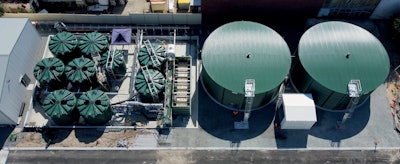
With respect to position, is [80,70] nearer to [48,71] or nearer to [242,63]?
[48,71]

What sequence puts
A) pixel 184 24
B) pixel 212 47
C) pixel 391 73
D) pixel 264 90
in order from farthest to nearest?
pixel 184 24
pixel 391 73
pixel 212 47
pixel 264 90

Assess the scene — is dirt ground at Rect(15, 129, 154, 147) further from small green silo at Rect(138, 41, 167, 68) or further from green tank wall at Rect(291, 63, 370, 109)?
green tank wall at Rect(291, 63, 370, 109)

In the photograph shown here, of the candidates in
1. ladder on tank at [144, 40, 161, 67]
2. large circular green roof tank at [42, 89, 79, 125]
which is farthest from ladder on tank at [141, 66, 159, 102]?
large circular green roof tank at [42, 89, 79, 125]

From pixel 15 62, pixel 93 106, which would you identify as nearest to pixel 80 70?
pixel 93 106

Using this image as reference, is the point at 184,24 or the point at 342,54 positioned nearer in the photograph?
the point at 342,54

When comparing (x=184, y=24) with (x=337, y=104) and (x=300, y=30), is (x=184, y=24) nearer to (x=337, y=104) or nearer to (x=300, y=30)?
(x=300, y=30)

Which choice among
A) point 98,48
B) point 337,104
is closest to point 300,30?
point 337,104

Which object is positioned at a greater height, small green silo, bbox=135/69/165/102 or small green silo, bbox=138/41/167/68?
small green silo, bbox=138/41/167/68

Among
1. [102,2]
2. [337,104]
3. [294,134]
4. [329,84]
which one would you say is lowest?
[294,134]
